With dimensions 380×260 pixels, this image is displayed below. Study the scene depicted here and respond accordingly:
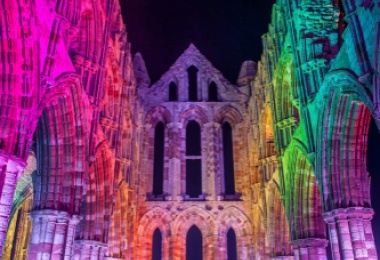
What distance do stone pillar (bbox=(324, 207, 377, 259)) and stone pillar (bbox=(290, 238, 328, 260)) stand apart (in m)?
2.91

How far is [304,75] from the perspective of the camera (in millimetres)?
15258

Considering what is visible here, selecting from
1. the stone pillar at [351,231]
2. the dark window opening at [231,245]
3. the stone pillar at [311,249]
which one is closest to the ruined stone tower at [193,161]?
the dark window opening at [231,245]

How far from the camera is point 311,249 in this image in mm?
15516

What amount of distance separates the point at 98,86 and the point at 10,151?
661 centimetres

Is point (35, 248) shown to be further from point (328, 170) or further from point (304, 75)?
point (304, 75)

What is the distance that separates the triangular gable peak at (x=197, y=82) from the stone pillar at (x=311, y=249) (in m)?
12.6

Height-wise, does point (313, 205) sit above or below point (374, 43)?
below

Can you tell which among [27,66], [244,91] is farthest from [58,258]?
[244,91]

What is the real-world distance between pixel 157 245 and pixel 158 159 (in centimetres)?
506

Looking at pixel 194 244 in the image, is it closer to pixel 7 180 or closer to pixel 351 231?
pixel 351 231

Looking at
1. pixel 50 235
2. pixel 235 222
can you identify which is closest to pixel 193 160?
pixel 235 222

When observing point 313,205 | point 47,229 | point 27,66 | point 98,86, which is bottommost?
point 47,229

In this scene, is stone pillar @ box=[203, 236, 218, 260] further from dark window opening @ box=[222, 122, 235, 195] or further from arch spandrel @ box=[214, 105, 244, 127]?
arch spandrel @ box=[214, 105, 244, 127]

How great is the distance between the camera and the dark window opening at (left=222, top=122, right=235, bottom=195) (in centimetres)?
2523
